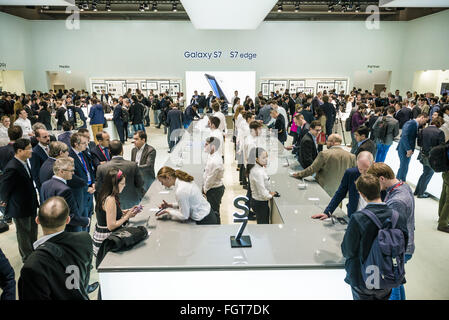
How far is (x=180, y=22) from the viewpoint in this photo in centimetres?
1631

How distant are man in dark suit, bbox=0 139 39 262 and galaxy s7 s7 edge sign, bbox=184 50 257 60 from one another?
47.1ft

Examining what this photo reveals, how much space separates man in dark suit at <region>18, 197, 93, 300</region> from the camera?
167cm

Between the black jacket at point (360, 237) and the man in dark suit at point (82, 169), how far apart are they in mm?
2981

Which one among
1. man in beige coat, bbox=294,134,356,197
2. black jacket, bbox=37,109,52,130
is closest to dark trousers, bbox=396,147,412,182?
man in beige coat, bbox=294,134,356,197

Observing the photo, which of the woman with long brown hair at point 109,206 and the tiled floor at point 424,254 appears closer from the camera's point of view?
the woman with long brown hair at point 109,206

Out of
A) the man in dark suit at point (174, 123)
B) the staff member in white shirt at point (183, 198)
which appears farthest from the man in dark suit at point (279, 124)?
the staff member in white shirt at point (183, 198)

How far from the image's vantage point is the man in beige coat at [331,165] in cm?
424

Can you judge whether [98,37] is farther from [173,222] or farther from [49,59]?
[173,222]

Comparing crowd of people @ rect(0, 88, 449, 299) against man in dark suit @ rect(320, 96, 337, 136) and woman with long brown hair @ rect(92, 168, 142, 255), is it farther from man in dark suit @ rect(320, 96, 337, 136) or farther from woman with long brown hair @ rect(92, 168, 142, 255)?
man in dark suit @ rect(320, 96, 337, 136)

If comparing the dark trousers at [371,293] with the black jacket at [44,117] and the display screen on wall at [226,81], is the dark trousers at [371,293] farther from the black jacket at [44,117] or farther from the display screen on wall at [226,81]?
the display screen on wall at [226,81]

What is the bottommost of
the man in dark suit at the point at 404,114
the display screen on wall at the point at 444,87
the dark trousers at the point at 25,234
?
the dark trousers at the point at 25,234

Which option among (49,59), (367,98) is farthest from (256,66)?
(49,59)

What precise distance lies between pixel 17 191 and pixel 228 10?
602cm

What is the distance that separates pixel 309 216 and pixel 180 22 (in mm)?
15448
